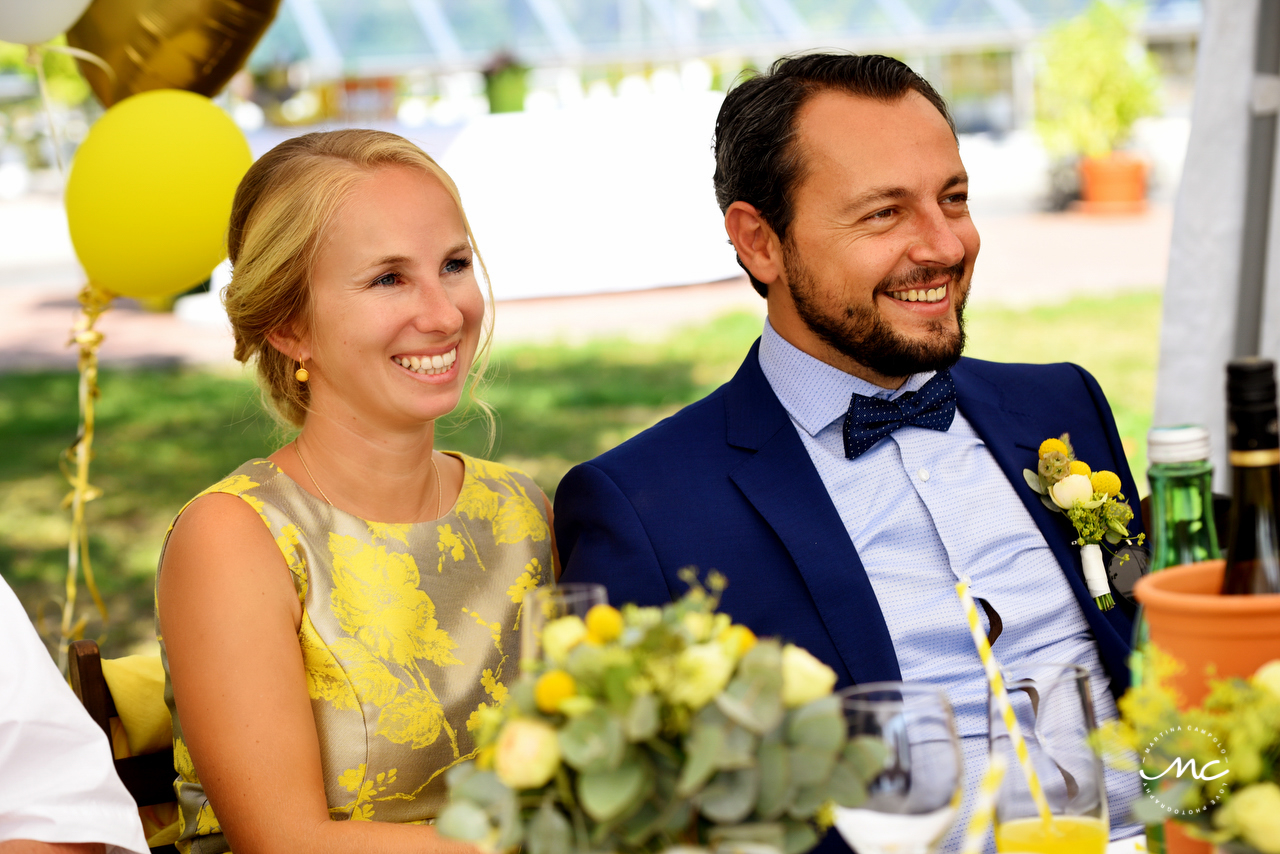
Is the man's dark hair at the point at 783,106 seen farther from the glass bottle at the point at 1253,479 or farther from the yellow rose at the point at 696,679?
the yellow rose at the point at 696,679

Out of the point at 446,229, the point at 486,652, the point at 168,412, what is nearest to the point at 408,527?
the point at 486,652

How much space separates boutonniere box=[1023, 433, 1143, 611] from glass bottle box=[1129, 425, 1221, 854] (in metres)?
0.79

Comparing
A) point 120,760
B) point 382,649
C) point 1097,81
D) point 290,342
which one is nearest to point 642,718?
point 382,649

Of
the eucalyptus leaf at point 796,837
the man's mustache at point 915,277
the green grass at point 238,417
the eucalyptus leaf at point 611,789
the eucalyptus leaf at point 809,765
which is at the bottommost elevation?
the green grass at point 238,417

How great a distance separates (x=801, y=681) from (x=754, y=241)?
1583 millimetres

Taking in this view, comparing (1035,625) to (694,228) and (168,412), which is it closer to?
(168,412)

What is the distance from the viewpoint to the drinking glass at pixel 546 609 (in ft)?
3.95

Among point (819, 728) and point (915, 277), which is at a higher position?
point (915, 277)

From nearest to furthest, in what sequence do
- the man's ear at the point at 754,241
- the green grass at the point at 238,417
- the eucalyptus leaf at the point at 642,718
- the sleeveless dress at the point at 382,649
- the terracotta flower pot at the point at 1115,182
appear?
1. the eucalyptus leaf at the point at 642,718
2. the sleeveless dress at the point at 382,649
3. the man's ear at the point at 754,241
4. the green grass at the point at 238,417
5. the terracotta flower pot at the point at 1115,182

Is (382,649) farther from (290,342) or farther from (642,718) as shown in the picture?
(642,718)

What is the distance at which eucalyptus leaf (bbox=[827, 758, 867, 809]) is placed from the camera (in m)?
1.10

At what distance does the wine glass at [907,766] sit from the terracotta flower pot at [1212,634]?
0.27m

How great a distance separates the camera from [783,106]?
2414mm

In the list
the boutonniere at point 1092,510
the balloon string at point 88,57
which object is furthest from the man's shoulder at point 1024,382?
the balloon string at point 88,57
